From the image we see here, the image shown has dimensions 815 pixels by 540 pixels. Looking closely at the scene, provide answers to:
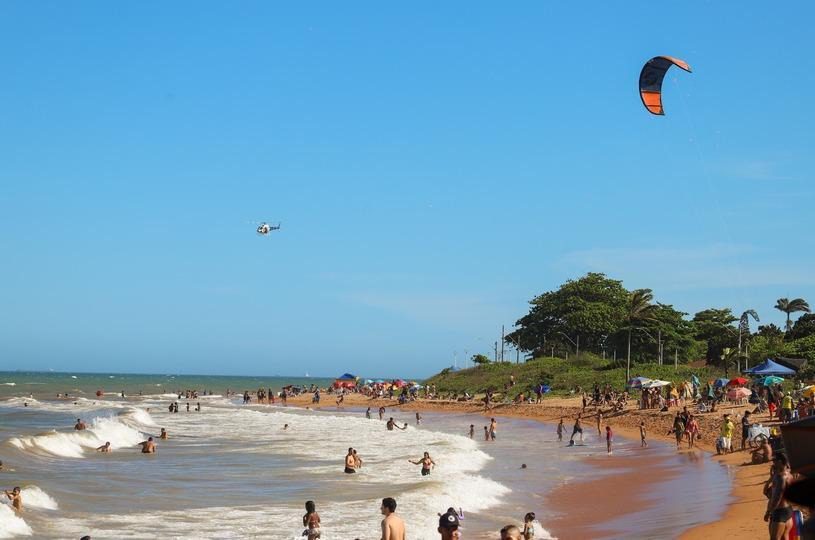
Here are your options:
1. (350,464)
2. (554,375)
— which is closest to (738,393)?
(350,464)

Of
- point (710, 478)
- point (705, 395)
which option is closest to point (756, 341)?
point (705, 395)

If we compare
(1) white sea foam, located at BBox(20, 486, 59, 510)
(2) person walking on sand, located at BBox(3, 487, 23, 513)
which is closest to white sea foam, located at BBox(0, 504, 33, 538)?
(2) person walking on sand, located at BBox(3, 487, 23, 513)

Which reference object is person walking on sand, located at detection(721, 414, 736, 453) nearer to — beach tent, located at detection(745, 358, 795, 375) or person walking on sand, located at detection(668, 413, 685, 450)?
person walking on sand, located at detection(668, 413, 685, 450)

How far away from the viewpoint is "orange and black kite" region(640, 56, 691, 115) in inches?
698

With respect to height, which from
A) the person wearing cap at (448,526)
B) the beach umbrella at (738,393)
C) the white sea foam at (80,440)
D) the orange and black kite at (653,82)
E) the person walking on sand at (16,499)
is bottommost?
the white sea foam at (80,440)

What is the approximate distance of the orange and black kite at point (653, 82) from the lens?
17734 mm

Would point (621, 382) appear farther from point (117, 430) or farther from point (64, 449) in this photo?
point (64, 449)

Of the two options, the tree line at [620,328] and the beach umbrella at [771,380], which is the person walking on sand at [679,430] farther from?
the tree line at [620,328]

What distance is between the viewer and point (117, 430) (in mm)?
40500

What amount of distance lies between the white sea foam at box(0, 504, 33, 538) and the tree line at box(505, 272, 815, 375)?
50293 mm

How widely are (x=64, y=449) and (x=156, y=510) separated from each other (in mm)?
14997

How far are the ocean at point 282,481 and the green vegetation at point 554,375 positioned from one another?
50.1 feet

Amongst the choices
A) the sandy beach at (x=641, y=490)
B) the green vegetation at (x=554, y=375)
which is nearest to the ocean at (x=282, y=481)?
the sandy beach at (x=641, y=490)

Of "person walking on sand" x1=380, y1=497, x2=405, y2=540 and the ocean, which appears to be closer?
"person walking on sand" x1=380, y1=497, x2=405, y2=540
